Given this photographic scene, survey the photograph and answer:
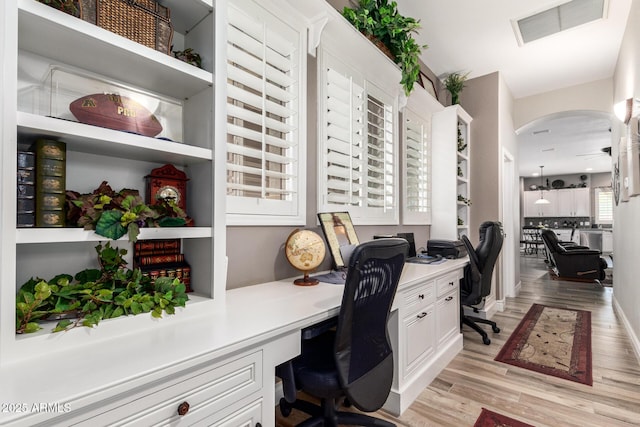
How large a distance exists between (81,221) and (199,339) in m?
0.52

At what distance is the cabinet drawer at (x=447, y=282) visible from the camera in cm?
246

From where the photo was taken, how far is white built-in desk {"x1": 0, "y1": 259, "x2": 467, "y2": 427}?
680 mm

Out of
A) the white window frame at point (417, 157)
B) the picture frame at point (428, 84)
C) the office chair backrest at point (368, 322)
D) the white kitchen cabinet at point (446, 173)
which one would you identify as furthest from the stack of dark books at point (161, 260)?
the picture frame at point (428, 84)

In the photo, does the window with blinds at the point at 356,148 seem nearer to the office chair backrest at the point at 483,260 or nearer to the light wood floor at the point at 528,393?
the office chair backrest at the point at 483,260

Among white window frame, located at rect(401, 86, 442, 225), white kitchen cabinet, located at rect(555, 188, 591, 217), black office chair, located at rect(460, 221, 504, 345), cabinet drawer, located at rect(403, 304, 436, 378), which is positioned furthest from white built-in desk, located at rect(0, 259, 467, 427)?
white kitchen cabinet, located at rect(555, 188, 591, 217)

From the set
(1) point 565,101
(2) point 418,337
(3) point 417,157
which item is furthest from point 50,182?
(1) point 565,101

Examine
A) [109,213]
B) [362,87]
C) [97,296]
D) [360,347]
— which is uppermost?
[362,87]

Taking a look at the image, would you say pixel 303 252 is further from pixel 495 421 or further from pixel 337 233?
pixel 495 421

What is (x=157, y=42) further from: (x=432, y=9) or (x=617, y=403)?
(x=617, y=403)

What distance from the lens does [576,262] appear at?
6.24m

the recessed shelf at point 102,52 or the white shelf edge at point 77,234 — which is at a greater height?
the recessed shelf at point 102,52

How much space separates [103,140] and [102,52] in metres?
0.32

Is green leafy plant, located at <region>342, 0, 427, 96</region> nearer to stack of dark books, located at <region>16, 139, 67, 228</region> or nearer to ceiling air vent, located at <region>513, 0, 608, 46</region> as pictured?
ceiling air vent, located at <region>513, 0, 608, 46</region>

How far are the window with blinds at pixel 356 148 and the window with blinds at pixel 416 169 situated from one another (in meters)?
0.34
